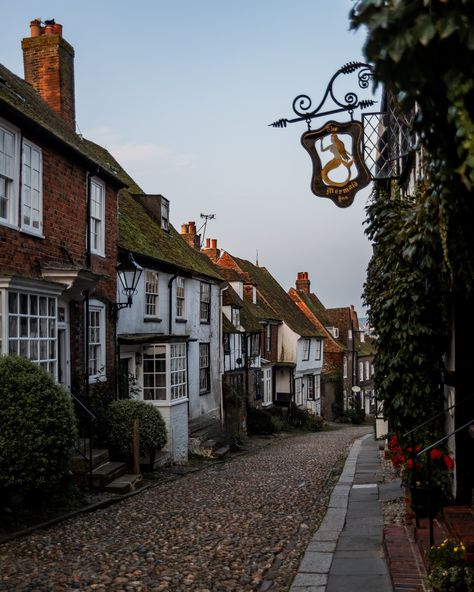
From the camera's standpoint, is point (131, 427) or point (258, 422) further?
point (258, 422)

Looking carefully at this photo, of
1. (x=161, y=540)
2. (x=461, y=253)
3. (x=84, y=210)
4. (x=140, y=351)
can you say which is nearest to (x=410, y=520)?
(x=161, y=540)

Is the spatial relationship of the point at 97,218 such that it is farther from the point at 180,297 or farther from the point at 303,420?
the point at 303,420

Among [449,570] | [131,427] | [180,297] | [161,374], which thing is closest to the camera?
[449,570]

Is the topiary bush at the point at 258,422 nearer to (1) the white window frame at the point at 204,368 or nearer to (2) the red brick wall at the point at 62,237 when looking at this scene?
(1) the white window frame at the point at 204,368

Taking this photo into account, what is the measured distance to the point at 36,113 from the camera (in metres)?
14.8

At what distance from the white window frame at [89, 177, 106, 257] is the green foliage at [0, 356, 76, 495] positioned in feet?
20.3

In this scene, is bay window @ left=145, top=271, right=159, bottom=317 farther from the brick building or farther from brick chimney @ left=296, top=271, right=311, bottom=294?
brick chimney @ left=296, top=271, right=311, bottom=294

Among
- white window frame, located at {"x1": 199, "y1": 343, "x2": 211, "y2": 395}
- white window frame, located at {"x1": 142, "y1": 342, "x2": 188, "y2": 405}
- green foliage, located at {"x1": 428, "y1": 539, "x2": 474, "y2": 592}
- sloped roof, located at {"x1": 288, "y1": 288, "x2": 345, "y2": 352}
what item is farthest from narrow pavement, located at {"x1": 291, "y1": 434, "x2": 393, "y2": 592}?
sloped roof, located at {"x1": 288, "y1": 288, "x2": 345, "y2": 352}

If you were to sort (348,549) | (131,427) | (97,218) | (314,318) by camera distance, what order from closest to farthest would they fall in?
(348,549) → (131,427) → (97,218) → (314,318)

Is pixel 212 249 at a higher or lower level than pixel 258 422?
higher

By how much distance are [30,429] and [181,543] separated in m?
2.56

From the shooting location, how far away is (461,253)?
4.86 m

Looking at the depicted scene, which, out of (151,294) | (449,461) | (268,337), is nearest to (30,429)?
(449,461)

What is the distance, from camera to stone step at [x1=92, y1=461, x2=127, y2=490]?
42.6ft
